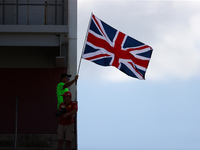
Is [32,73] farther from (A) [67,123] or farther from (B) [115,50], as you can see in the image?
(A) [67,123]

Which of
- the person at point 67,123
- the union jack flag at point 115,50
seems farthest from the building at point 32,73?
the person at point 67,123

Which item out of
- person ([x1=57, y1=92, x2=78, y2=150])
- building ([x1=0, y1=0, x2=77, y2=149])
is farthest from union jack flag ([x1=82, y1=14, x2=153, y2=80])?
building ([x1=0, y1=0, x2=77, y2=149])

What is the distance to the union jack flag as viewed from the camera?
8.41 m

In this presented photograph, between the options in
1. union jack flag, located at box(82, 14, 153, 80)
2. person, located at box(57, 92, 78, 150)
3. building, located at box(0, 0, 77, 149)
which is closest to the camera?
person, located at box(57, 92, 78, 150)

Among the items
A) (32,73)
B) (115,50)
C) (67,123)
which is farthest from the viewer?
(32,73)

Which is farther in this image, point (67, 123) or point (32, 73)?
point (32, 73)

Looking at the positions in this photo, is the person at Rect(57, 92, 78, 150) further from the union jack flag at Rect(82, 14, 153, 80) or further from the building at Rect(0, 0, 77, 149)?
the building at Rect(0, 0, 77, 149)

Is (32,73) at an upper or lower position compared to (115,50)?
lower

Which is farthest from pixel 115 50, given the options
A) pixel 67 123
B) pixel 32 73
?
pixel 32 73

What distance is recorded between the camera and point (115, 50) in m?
8.70

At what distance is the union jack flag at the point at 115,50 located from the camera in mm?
8406

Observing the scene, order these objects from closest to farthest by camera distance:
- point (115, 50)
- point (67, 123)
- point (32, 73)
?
point (67, 123) → point (115, 50) → point (32, 73)

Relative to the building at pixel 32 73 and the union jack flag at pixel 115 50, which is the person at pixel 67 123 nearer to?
the union jack flag at pixel 115 50

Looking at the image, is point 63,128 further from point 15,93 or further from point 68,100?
point 15,93
